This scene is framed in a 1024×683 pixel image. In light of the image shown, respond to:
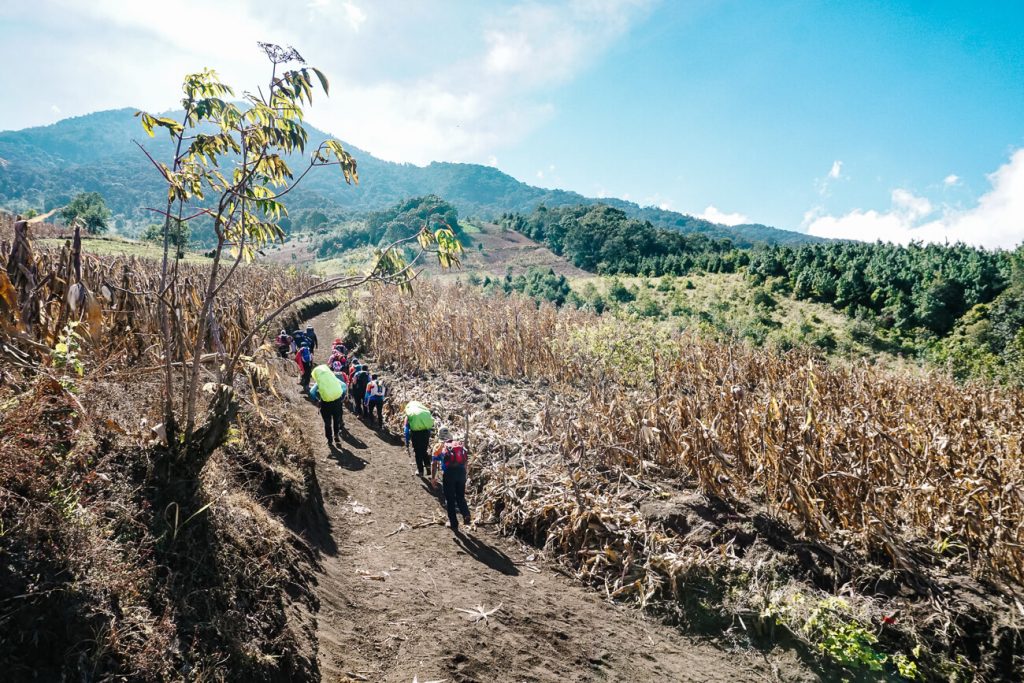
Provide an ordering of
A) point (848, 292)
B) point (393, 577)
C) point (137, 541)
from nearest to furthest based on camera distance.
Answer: point (137, 541) → point (393, 577) → point (848, 292)

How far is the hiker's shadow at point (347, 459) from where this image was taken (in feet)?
27.1

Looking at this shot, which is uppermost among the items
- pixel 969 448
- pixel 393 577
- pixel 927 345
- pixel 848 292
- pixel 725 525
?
pixel 848 292

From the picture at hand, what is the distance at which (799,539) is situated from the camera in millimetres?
5551

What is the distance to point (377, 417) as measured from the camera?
10.5m

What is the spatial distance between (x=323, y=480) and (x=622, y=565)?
429 cm

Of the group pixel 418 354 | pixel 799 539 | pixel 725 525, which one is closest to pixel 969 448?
pixel 799 539

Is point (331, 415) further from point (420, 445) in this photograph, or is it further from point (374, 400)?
point (420, 445)

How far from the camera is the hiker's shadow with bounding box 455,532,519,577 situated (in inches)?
239

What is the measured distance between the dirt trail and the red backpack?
938mm

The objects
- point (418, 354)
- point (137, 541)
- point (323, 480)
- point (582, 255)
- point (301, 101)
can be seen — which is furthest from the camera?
point (582, 255)

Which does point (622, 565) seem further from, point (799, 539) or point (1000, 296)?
point (1000, 296)

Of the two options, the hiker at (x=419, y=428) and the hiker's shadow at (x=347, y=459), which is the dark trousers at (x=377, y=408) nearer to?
the hiker's shadow at (x=347, y=459)

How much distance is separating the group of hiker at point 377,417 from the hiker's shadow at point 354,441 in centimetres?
8

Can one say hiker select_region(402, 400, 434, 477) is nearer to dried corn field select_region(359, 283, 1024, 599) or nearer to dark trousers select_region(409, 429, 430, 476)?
dark trousers select_region(409, 429, 430, 476)
